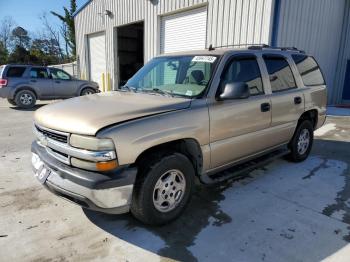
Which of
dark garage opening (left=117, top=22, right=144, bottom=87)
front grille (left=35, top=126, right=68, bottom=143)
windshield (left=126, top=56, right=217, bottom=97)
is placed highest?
dark garage opening (left=117, top=22, right=144, bottom=87)

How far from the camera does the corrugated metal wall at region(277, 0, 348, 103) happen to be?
9.12 metres

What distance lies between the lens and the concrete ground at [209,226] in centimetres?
287

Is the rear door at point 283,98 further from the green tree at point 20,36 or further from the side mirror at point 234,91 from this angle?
the green tree at point 20,36

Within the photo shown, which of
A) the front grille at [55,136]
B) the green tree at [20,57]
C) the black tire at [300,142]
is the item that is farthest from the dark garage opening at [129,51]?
the green tree at [20,57]

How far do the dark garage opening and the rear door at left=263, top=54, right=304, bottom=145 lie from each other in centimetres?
1465

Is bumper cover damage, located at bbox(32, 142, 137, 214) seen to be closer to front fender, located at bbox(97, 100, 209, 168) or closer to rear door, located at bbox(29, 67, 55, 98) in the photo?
front fender, located at bbox(97, 100, 209, 168)

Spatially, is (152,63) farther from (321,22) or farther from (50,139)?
(321,22)

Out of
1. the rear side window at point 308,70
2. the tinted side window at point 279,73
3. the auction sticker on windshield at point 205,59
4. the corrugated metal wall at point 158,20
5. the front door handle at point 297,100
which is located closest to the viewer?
the auction sticker on windshield at point 205,59

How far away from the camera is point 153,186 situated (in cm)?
301

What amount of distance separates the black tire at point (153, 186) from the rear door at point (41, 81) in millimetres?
10973

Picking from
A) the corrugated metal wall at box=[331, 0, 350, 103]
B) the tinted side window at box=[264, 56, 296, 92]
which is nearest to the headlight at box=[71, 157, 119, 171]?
the tinted side window at box=[264, 56, 296, 92]

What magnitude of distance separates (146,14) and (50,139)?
11485 mm

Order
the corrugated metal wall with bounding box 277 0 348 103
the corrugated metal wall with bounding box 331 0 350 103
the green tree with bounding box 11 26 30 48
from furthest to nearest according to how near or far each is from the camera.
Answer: the green tree with bounding box 11 26 30 48
the corrugated metal wall with bounding box 331 0 350 103
the corrugated metal wall with bounding box 277 0 348 103

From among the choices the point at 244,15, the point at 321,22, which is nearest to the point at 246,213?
the point at 244,15
